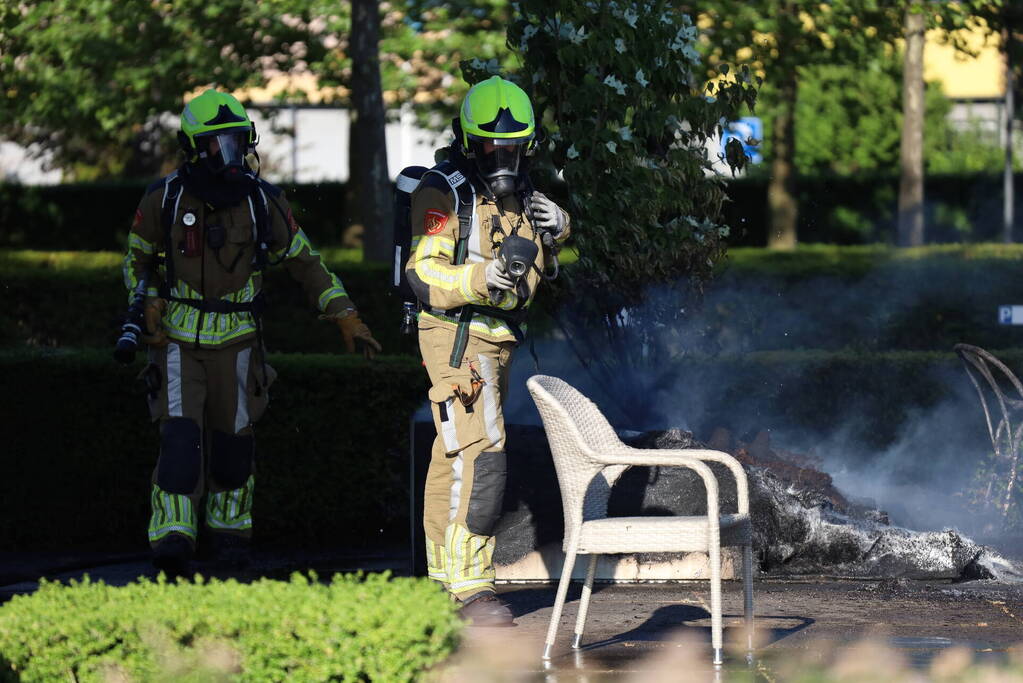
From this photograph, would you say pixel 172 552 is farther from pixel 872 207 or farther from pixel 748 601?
pixel 872 207

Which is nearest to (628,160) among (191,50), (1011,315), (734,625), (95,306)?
(734,625)

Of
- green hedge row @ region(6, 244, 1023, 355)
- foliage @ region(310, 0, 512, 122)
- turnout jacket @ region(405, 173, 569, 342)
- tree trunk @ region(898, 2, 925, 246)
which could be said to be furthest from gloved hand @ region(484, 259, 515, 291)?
tree trunk @ region(898, 2, 925, 246)

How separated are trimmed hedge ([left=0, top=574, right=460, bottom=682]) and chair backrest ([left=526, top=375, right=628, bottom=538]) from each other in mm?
1386

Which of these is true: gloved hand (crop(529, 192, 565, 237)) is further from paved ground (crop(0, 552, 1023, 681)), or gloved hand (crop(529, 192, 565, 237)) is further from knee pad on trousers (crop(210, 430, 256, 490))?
knee pad on trousers (crop(210, 430, 256, 490))

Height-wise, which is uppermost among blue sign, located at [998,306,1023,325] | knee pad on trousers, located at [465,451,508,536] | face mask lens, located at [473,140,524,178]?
face mask lens, located at [473,140,524,178]

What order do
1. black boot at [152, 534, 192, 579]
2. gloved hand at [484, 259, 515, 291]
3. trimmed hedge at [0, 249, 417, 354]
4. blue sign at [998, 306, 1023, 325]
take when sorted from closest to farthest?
gloved hand at [484, 259, 515, 291] < black boot at [152, 534, 192, 579] < blue sign at [998, 306, 1023, 325] < trimmed hedge at [0, 249, 417, 354]

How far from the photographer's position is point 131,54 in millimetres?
15719

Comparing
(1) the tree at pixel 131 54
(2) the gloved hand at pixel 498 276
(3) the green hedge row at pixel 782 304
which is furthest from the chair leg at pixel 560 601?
(1) the tree at pixel 131 54

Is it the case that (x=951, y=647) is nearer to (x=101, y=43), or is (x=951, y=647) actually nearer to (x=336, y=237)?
(x=101, y=43)

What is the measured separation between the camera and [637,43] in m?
7.58

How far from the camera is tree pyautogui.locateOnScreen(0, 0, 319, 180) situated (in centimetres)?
1508

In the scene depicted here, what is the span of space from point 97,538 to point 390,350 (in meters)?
3.21

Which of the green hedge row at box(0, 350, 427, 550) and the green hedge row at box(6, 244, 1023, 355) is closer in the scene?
the green hedge row at box(0, 350, 427, 550)

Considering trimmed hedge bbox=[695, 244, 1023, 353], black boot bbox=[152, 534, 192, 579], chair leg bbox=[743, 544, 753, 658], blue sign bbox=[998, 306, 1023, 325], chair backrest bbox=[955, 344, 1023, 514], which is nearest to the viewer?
chair leg bbox=[743, 544, 753, 658]
